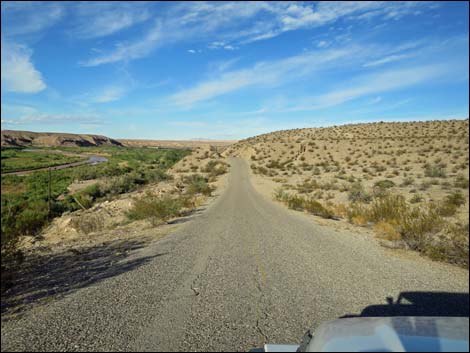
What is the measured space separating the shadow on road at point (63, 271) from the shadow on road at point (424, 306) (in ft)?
16.2

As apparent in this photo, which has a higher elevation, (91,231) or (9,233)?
(9,233)

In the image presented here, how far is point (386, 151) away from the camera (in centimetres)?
4372

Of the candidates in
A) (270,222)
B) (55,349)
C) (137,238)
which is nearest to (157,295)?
(55,349)

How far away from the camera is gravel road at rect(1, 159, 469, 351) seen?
4.20 m

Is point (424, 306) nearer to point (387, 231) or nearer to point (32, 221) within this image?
point (387, 231)

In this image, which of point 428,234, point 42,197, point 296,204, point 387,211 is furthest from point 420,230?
point 42,197

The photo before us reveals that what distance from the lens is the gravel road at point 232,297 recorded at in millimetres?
4195

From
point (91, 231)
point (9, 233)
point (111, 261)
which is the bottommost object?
point (91, 231)

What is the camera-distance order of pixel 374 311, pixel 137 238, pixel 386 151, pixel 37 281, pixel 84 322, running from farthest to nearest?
pixel 386 151 < pixel 137 238 < pixel 37 281 < pixel 374 311 < pixel 84 322

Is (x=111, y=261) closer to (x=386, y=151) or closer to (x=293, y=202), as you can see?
(x=293, y=202)

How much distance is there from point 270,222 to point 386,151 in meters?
36.9

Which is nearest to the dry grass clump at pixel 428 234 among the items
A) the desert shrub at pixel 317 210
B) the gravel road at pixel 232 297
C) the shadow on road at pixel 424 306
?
the gravel road at pixel 232 297

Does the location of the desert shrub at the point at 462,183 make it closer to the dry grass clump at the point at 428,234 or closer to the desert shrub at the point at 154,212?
the dry grass clump at the point at 428,234

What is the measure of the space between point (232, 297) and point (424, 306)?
3.29m
